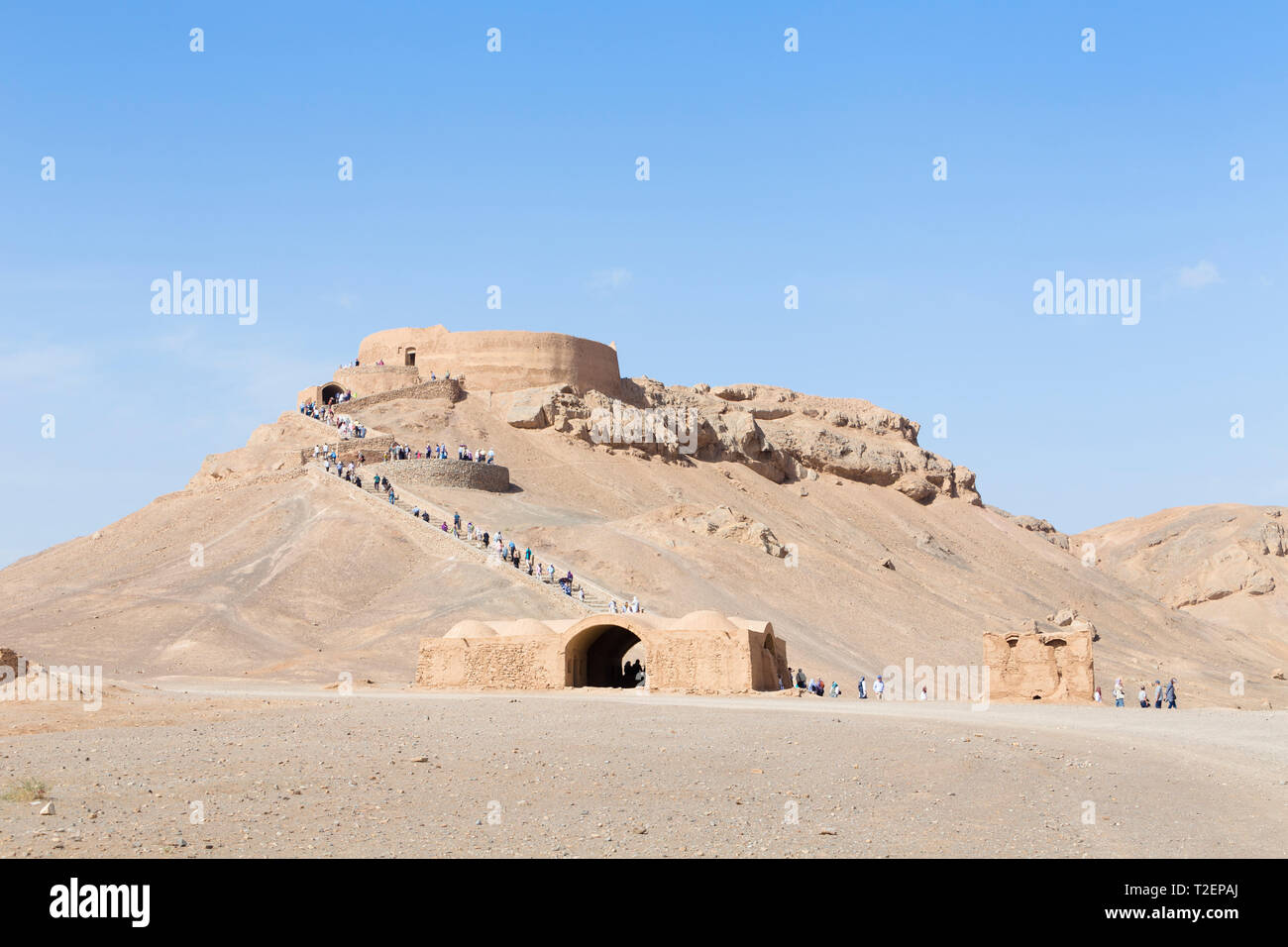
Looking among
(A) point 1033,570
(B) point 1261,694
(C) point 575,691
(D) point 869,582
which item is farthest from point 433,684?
(A) point 1033,570

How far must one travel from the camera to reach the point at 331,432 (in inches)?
2019

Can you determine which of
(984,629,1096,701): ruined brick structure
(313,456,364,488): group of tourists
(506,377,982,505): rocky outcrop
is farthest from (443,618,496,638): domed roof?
(506,377,982,505): rocky outcrop

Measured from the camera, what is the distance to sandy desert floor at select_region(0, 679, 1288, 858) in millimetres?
10477

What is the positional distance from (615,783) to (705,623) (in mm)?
13389

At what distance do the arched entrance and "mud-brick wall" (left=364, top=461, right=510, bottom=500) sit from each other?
46.1 feet

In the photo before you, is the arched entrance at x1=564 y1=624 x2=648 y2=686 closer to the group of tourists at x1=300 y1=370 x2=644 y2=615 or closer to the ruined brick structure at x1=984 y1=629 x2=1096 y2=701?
the group of tourists at x1=300 y1=370 x2=644 y2=615

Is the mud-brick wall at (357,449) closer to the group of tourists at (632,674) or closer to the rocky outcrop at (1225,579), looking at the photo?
the group of tourists at (632,674)

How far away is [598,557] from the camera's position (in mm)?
41750

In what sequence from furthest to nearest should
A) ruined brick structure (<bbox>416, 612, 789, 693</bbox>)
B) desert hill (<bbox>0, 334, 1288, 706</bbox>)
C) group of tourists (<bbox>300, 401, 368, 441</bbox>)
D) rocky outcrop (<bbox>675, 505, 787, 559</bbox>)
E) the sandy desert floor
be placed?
1. group of tourists (<bbox>300, 401, 368, 441</bbox>)
2. rocky outcrop (<bbox>675, 505, 787, 559</bbox>)
3. desert hill (<bbox>0, 334, 1288, 706</bbox>)
4. ruined brick structure (<bbox>416, 612, 789, 693</bbox>)
5. the sandy desert floor

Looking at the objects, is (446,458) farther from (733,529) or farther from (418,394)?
(733,529)

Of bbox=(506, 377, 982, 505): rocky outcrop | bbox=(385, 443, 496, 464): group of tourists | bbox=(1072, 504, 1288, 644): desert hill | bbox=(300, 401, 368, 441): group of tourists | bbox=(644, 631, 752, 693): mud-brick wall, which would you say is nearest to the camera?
bbox=(644, 631, 752, 693): mud-brick wall

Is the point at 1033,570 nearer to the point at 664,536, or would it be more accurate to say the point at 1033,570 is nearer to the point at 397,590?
the point at 664,536

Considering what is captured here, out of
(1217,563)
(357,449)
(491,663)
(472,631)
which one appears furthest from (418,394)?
(1217,563)
